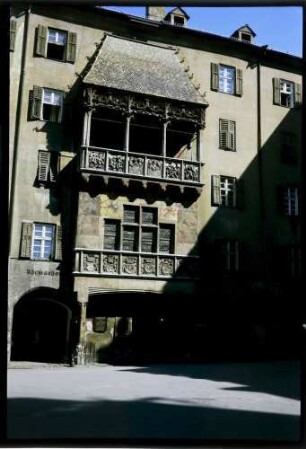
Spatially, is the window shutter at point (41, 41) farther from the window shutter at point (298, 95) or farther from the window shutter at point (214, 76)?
the window shutter at point (298, 95)

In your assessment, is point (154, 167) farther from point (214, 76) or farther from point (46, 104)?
point (214, 76)

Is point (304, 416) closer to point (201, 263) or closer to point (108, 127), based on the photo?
point (201, 263)

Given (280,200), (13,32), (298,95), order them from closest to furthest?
(13,32) < (280,200) < (298,95)

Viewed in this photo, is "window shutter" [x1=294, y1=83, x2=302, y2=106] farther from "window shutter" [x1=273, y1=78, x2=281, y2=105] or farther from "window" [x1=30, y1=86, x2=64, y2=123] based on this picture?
"window" [x1=30, y1=86, x2=64, y2=123]

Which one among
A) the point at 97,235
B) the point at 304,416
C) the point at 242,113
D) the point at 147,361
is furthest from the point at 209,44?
the point at 304,416

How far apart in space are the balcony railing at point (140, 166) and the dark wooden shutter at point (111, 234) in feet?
4.75

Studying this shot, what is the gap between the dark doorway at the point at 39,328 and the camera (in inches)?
552

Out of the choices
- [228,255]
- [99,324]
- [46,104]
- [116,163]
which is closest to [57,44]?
[46,104]

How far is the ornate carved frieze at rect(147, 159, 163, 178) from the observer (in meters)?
14.2

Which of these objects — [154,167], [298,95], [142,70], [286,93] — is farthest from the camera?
[298,95]

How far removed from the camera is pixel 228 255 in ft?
48.5

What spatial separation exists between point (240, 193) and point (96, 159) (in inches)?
193

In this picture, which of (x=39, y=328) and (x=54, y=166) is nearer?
(x=54, y=166)

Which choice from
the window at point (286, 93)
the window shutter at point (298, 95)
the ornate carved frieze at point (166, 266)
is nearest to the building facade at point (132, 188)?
the ornate carved frieze at point (166, 266)
